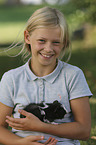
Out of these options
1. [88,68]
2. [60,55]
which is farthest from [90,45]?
[60,55]

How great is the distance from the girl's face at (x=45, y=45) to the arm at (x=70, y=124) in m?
0.43

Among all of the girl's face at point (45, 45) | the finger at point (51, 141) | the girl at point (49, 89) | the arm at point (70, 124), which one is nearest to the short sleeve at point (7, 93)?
the girl at point (49, 89)

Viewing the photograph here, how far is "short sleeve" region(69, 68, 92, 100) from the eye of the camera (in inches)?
105

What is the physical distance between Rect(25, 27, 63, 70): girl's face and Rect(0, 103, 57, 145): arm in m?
0.51

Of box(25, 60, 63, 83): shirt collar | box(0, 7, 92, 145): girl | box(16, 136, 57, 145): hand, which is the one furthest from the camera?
box(25, 60, 63, 83): shirt collar

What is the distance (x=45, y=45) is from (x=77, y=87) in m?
0.46

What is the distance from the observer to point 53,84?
2705 mm

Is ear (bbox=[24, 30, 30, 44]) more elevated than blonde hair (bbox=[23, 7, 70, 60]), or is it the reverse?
blonde hair (bbox=[23, 7, 70, 60])

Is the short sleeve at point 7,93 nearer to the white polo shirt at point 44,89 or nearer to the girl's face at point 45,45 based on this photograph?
the white polo shirt at point 44,89

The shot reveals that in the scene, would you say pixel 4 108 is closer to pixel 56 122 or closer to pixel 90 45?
pixel 56 122

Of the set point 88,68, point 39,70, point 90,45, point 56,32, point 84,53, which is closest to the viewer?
point 56,32

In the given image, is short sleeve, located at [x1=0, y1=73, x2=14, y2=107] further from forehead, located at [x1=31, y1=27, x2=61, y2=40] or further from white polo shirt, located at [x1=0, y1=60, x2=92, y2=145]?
forehead, located at [x1=31, y1=27, x2=61, y2=40]

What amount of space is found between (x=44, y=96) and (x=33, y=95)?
0.31ft

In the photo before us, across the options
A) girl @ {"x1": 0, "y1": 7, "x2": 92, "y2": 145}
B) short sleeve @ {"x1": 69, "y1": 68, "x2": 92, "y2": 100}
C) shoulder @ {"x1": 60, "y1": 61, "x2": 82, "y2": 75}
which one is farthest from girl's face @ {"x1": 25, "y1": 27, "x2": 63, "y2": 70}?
short sleeve @ {"x1": 69, "y1": 68, "x2": 92, "y2": 100}
